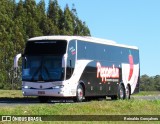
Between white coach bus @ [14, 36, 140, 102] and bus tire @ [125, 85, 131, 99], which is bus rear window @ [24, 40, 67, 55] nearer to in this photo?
white coach bus @ [14, 36, 140, 102]

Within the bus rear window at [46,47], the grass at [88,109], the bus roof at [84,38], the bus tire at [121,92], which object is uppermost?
the bus roof at [84,38]

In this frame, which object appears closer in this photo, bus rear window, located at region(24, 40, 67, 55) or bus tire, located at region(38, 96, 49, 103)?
bus rear window, located at region(24, 40, 67, 55)

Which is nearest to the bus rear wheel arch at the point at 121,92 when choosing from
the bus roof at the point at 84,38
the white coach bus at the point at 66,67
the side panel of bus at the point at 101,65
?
the side panel of bus at the point at 101,65

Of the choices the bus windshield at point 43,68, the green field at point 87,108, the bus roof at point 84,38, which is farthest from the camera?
the bus roof at point 84,38

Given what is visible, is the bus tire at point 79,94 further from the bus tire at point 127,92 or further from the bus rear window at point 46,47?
the bus tire at point 127,92

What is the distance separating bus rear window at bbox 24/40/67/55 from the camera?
94.0 feet

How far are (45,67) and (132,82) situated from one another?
38.0 ft

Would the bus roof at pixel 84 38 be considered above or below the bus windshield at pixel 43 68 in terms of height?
above

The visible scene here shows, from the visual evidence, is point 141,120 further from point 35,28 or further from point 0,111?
point 35,28

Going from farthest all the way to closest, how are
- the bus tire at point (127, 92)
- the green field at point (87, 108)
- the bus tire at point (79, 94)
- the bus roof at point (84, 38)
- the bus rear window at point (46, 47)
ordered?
the bus tire at point (127, 92) < the bus tire at point (79, 94) < the bus roof at point (84, 38) < the bus rear window at point (46, 47) < the green field at point (87, 108)

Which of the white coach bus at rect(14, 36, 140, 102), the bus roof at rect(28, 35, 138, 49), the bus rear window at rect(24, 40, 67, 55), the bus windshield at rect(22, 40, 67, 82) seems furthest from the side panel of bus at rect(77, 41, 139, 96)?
the bus windshield at rect(22, 40, 67, 82)

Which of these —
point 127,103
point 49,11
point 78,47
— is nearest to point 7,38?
point 49,11

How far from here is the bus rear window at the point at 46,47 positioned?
28.7m

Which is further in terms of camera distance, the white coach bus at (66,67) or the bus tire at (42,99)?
the bus tire at (42,99)
